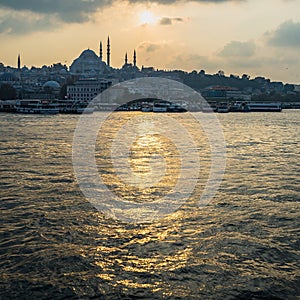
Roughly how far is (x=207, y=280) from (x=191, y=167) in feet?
18.7

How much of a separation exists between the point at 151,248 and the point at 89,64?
291 feet

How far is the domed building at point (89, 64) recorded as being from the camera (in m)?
89.8

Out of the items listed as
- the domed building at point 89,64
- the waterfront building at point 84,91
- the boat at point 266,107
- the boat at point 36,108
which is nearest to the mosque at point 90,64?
the domed building at point 89,64

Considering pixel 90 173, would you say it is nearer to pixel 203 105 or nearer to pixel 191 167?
pixel 191 167

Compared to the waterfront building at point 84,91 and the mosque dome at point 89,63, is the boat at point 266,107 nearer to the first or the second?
the waterfront building at point 84,91

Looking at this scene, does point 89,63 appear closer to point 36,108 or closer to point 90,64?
point 90,64

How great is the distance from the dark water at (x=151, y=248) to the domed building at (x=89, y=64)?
83335 millimetres

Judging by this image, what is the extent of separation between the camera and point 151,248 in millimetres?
4469

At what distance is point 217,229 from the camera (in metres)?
5.09

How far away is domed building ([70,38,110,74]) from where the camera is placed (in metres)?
89.8

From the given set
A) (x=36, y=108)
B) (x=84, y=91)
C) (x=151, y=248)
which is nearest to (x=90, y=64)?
(x=84, y=91)

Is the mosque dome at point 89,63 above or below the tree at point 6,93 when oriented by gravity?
above

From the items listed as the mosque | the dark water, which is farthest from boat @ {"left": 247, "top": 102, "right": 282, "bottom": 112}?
the dark water

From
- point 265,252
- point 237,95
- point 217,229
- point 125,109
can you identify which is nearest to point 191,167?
point 217,229
